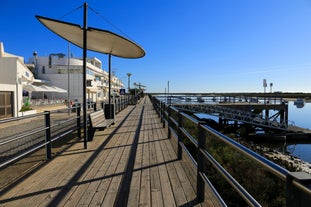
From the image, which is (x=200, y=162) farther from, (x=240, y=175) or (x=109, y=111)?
(x=109, y=111)

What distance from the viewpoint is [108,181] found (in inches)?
137

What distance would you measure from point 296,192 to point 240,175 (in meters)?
4.57

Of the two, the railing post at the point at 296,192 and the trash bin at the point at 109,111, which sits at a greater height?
the railing post at the point at 296,192

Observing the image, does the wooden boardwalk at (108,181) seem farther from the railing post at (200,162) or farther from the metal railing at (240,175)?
the metal railing at (240,175)

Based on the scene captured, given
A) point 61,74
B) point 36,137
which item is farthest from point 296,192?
point 61,74

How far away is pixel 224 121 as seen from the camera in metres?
27.8

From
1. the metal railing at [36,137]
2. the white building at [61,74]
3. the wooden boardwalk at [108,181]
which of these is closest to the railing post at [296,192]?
the wooden boardwalk at [108,181]

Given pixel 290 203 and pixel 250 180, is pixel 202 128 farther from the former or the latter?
pixel 250 180

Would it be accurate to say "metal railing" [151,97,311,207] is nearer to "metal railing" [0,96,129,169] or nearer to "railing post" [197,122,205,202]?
"railing post" [197,122,205,202]

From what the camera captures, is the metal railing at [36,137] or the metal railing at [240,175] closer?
the metal railing at [240,175]

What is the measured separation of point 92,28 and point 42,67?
167 feet

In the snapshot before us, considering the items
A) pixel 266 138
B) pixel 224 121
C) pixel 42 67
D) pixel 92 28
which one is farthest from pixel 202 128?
pixel 42 67

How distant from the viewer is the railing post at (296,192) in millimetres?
1130

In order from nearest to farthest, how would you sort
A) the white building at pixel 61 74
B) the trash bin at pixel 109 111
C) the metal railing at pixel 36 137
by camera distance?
the metal railing at pixel 36 137, the trash bin at pixel 109 111, the white building at pixel 61 74
